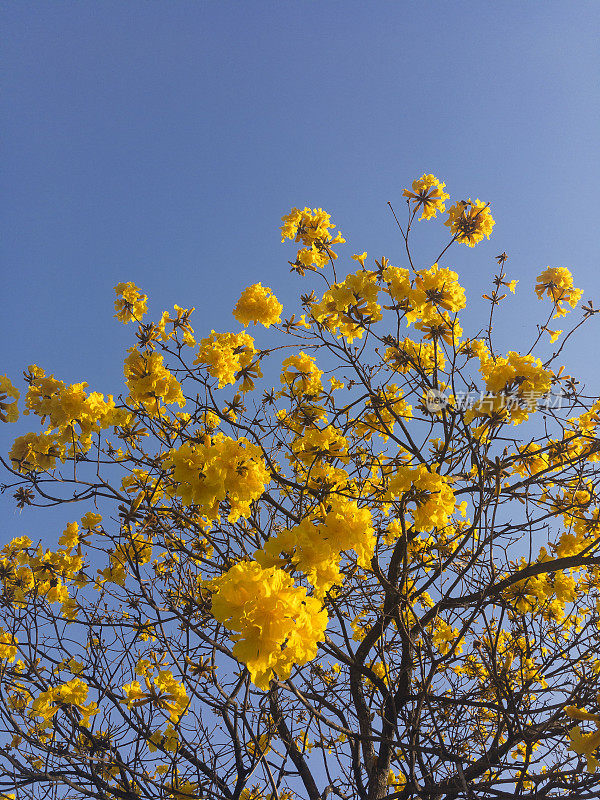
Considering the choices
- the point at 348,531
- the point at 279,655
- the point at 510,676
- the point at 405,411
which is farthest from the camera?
the point at 405,411

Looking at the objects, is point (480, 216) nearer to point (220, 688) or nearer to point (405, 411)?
point (405, 411)

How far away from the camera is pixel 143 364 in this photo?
10.9 feet

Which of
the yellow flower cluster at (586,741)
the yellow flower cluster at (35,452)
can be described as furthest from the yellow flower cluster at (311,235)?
the yellow flower cluster at (586,741)

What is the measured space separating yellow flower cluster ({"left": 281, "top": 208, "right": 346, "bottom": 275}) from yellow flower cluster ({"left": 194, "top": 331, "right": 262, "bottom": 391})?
3.03 ft

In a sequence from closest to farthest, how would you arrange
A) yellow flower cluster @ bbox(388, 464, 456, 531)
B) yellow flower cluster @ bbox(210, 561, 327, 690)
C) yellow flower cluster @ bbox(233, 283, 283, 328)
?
yellow flower cluster @ bbox(210, 561, 327, 690)
yellow flower cluster @ bbox(388, 464, 456, 531)
yellow flower cluster @ bbox(233, 283, 283, 328)

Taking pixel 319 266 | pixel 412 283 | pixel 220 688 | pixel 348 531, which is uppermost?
pixel 319 266

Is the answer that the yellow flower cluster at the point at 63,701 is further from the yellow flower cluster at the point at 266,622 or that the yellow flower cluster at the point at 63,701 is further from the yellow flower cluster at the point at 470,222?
the yellow flower cluster at the point at 470,222

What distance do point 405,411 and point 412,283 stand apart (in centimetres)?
158

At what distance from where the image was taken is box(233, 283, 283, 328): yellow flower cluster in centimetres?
377

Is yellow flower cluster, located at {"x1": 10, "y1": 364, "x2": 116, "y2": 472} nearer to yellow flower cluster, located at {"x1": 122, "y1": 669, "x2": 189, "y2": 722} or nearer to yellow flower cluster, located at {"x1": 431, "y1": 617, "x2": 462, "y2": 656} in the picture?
yellow flower cluster, located at {"x1": 122, "y1": 669, "x2": 189, "y2": 722}

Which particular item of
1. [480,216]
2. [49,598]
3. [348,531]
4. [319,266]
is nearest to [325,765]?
[348,531]

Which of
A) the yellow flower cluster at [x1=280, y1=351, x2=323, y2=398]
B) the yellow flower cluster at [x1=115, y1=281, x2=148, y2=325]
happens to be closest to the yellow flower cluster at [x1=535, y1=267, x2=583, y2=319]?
the yellow flower cluster at [x1=280, y1=351, x2=323, y2=398]

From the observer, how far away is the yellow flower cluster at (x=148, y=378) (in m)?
3.30

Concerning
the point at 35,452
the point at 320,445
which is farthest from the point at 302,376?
the point at 35,452
